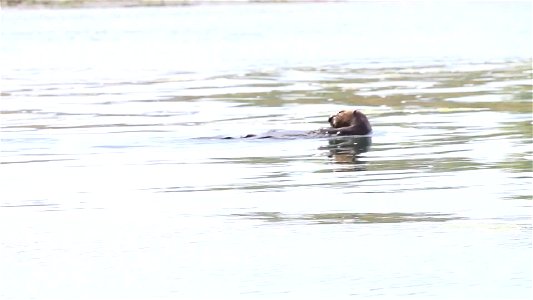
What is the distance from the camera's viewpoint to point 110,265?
10.1 metres

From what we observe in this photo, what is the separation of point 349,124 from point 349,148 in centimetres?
139

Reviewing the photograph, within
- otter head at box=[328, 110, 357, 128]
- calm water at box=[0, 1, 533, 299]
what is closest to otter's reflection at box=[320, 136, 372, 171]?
calm water at box=[0, 1, 533, 299]

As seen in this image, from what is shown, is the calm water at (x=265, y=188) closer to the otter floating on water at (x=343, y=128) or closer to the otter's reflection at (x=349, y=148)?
the otter's reflection at (x=349, y=148)

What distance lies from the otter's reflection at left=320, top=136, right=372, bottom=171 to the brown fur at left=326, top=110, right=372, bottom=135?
11 centimetres

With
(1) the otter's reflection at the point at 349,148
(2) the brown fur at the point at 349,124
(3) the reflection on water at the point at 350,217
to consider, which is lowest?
(1) the otter's reflection at the point at 349,148

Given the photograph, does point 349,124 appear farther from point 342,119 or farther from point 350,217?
point 350,217

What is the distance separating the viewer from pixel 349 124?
1845 centimetres

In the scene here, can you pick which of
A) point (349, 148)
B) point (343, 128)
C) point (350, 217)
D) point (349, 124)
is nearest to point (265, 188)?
point (350, 217)

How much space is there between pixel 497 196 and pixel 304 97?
540 inches

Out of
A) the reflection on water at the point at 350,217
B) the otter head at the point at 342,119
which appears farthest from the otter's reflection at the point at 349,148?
the reflection on water at the point at 350,217

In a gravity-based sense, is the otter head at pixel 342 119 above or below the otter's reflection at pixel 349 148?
above

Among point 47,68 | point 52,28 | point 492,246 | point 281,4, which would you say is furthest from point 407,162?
point 281,4

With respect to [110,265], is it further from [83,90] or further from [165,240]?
[83,90]

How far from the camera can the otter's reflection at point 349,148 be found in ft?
52.0
